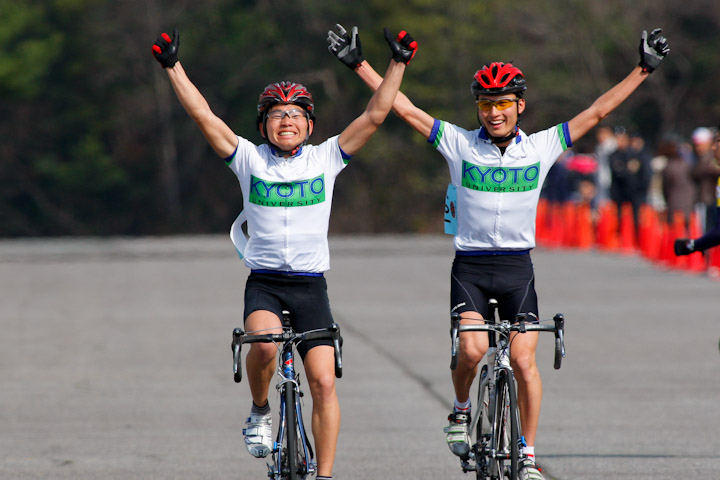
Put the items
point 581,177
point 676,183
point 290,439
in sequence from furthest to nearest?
point 581,177, point 676,183, point 290,439

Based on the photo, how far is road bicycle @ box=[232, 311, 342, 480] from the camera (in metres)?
6.25

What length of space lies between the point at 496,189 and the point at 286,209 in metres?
1.05

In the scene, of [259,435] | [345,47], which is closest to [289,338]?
[259,435]

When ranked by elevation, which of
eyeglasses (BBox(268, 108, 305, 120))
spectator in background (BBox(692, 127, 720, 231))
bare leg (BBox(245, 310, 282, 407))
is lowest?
bare leg (BBox(245, 310, 282, 407))

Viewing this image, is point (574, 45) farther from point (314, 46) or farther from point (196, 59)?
point (196, 59)

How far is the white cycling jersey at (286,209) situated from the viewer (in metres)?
6.60

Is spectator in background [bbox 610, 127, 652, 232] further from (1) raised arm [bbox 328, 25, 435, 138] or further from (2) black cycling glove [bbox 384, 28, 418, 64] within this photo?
(2) black cycling glove [bbox 384, 28, 418, 64]

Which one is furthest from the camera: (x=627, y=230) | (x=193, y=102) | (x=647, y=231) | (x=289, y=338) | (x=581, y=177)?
(x=581, y=177)

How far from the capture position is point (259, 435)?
6.63m

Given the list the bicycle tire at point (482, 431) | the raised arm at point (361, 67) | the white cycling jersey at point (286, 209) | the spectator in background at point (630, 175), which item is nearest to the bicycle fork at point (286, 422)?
the white cycling jersey at point (286, 209)

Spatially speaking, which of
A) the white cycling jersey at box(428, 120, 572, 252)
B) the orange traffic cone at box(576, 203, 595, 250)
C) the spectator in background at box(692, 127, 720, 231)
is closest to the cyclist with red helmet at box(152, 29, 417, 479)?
the white cycling jersey at box(428, 120, 572, 252)

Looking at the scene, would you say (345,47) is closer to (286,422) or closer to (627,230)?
(286,422)

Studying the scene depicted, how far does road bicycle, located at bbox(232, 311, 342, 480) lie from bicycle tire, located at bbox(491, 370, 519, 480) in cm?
77

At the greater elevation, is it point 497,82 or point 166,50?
point 166,50
